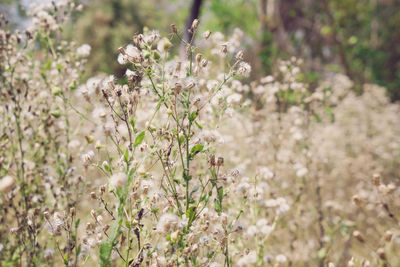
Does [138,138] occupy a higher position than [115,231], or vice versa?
[138,138]

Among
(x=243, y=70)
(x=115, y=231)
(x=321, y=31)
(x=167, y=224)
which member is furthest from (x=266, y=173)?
(x=321, y=31)

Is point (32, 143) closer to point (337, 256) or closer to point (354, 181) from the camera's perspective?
point (337, 256)

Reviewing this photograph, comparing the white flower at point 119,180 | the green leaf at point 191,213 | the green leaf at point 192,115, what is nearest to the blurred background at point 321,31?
the green leaf at point 192,115

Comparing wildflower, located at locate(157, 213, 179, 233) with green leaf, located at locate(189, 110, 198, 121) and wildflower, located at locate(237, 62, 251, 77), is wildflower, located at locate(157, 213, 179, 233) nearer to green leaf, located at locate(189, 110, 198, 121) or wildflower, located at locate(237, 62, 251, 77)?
green leaf, located at locate(189, 110, 198, 121)

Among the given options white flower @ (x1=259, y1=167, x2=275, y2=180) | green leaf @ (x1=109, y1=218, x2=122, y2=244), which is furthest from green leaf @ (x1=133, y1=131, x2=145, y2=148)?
white flower @ (x1=259, y1=167, x2=275, y2=180)

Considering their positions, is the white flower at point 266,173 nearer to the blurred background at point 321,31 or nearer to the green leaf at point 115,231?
the green leaf at point 115,231

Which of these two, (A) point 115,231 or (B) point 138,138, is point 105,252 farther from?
(B) point 138,138

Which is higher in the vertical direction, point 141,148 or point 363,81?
point 363,81

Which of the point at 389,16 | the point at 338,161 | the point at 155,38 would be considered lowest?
the point at 155,38

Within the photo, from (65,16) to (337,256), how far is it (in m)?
2.75

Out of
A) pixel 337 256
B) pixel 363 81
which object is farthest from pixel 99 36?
pixel 337 256

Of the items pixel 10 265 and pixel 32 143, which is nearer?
pixel 10 265

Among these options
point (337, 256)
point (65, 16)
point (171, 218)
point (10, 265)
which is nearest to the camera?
point (171, 218)

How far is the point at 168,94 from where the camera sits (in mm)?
1080
